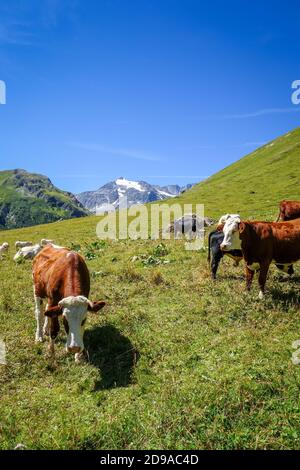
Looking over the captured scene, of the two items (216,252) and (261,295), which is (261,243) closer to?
(261,295)

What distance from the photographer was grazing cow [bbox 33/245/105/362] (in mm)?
8523

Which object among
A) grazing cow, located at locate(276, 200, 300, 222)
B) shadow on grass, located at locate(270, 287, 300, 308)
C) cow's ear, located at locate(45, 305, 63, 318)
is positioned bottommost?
shadow on grass, located at locate(270, 287, 300, 308)

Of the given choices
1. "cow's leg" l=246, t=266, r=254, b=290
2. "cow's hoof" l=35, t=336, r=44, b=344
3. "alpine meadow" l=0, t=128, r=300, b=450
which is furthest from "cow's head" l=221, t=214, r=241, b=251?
"cow's hoof" l=35, t=336, r=44, b=344

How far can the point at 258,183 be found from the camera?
263 feet

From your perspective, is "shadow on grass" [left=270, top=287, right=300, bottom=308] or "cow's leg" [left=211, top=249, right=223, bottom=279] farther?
"cow's leg" [left=211, top=249, right=223, bottom=279]

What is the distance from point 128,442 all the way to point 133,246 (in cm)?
2017

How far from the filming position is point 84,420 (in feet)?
23.1

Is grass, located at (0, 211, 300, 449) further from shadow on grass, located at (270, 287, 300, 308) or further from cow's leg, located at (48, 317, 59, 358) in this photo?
cow's leg, located at (48, 317, 59, 358)

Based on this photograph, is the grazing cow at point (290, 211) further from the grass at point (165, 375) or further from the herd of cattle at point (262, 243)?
the herd of cattle at point (262, 243)

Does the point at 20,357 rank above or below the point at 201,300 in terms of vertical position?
below

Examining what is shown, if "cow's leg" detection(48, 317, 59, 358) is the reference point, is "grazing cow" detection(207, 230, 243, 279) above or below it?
above

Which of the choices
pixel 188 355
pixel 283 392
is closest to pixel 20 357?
pixel 188 355

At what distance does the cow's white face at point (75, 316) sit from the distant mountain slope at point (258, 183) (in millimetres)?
40115
